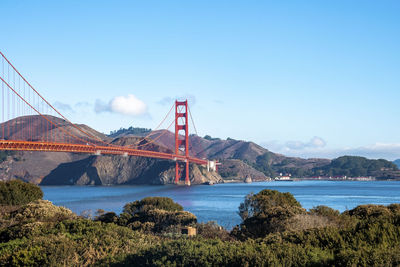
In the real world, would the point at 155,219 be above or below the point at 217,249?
below

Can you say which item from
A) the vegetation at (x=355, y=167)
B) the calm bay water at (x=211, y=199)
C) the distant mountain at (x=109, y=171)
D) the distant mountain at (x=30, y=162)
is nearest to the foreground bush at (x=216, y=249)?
the calm bay water at (x=211, y=199)

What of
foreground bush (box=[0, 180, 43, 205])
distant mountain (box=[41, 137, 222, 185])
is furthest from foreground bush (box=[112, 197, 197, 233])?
distant mountain (box=[41, 137, 222, 185])

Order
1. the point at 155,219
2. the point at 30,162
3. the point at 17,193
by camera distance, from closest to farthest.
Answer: the point at 155,219 → the point at 17,193 → the point at 30,162

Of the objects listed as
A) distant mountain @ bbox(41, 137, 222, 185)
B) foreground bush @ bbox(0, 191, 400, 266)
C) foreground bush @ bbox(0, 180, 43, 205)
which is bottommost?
foreground bush @ bbox(0, 191, 400, 266)

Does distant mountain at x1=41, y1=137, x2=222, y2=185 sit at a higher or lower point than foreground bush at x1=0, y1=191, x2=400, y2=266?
higher

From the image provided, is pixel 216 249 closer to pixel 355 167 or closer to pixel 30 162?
pixel 30 162

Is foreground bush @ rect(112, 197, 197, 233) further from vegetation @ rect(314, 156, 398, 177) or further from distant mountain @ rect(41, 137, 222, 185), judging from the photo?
vegetation @ rect(314, 156, 398, 177)

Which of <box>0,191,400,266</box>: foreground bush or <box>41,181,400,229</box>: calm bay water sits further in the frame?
<box>41,181,400,229</box>: calm bay water

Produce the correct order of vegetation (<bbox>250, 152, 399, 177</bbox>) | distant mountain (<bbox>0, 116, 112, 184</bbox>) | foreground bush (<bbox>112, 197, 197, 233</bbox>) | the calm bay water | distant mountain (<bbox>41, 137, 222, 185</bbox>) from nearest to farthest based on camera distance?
1. foreground bush (<bbox>112, 197, 197, 233</bbox>)
2. the calm bay water
3. distant mountain (<bbox>0, 116, 112, 184</bbox>)
4. distant mountain (<bbox>41, 137, 222, 185</bbox>)
5. vegetation (<bbox>250, 152, 399, 177</bbox>)

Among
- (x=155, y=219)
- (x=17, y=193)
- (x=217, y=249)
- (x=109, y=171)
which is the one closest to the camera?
(x=217, y=249)

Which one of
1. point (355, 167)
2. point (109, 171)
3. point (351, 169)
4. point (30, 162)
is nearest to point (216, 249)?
point (109, 171)

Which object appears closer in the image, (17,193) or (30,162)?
(17,193)
